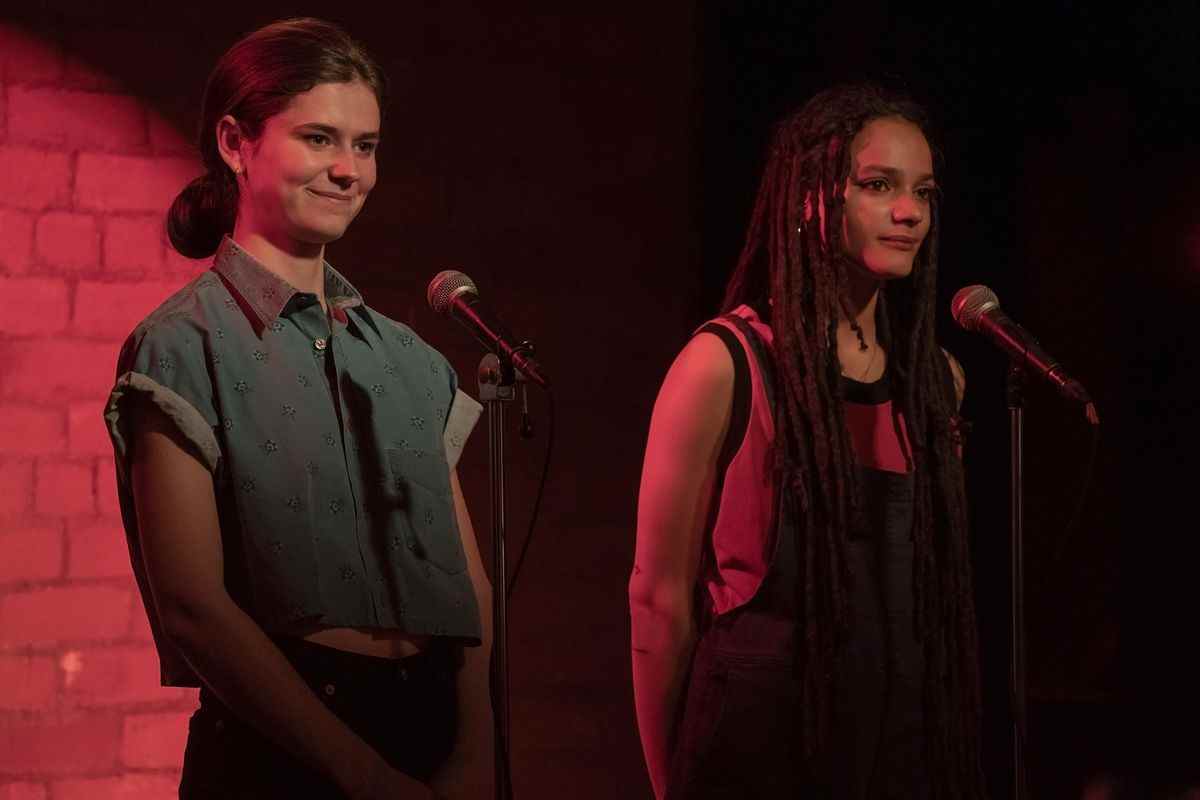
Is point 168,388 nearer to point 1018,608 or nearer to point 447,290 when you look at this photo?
point 447,290

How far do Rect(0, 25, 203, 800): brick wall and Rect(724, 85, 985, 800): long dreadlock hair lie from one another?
1425mm

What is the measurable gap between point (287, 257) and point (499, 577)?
0.56 metres

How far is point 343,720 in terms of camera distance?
1.99m

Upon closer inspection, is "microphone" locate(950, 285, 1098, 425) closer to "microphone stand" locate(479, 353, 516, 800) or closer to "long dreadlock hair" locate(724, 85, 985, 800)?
"long dreadlock hair" locate(724, 85, 985, 800)

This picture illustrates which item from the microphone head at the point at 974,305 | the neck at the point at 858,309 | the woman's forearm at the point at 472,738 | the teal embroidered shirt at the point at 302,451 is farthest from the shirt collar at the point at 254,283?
the microphone head at the point at 974,305

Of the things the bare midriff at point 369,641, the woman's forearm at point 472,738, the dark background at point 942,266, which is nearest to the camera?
the bare midriff at point 369,641

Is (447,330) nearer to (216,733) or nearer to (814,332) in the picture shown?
(814,332)

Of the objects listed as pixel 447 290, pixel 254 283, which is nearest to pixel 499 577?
pixel 447 290

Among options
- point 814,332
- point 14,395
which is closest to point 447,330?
point 14,395

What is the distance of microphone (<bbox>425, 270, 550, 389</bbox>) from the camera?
214cm

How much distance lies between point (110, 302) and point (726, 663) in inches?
65.6

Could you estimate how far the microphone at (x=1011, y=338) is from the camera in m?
2.45

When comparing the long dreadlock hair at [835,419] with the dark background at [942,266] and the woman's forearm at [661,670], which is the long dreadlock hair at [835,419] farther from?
the dark background at [942,266]

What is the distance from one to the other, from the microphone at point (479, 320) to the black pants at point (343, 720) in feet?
1.37
